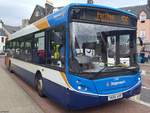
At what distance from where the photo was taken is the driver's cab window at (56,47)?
6203mm

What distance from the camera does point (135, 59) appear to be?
7.04m

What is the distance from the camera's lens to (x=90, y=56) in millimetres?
6145

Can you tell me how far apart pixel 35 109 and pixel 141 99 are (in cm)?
357

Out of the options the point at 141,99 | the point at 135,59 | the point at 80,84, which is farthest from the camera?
the point at 141,99

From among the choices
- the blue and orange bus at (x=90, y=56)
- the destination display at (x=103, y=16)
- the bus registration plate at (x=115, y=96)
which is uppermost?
the destination display at (x=103, y=16)

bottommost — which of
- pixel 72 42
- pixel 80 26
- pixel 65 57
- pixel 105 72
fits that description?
pixel 105 72

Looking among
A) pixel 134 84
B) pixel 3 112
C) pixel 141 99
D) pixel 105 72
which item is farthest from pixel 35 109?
pixel 141 99

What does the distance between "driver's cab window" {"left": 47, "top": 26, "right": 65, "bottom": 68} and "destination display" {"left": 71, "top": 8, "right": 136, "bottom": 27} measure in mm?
598

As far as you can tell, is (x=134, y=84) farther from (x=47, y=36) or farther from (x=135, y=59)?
(x=47, y=36)

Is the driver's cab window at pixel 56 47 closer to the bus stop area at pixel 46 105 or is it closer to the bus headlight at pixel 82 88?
the bus headlight at pixel 82 88

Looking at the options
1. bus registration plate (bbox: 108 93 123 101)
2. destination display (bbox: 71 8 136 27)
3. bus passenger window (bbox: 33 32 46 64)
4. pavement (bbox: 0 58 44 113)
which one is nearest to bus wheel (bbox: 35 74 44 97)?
pavement (bbox: 0 58 44 113)

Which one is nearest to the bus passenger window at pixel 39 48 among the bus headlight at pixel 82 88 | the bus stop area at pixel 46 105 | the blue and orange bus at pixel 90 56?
the blue and orange bus at pixel 90 56

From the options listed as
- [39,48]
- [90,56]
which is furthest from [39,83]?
[90,56]

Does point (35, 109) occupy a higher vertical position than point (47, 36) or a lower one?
lower
